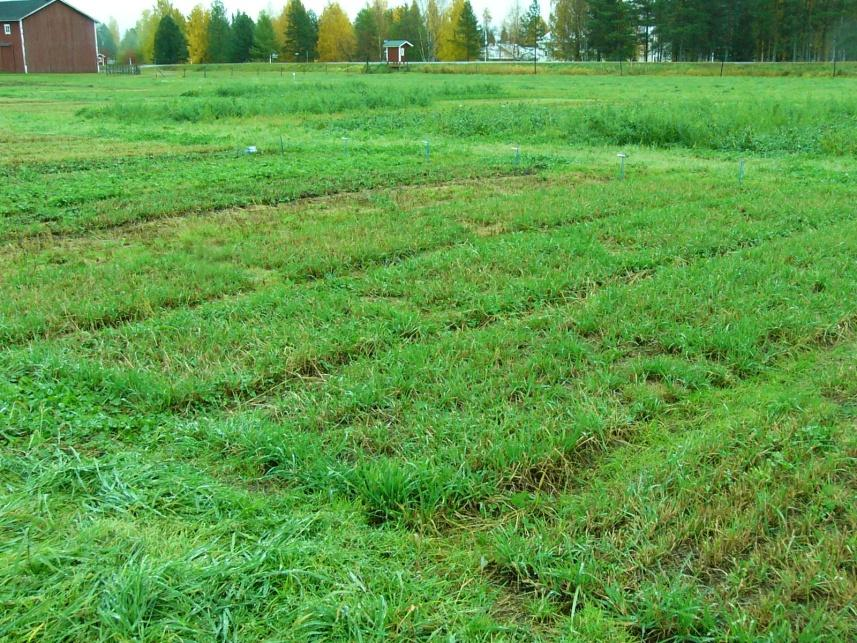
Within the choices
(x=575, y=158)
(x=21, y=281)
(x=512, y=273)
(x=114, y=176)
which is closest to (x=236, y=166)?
(x=114, y=176)

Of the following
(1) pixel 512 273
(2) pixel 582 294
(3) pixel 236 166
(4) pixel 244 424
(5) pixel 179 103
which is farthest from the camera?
(5) pixel 179 103

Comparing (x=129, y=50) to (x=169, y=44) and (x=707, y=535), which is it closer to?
(x=169, y=44)

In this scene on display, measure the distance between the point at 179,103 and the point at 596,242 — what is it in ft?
71.7

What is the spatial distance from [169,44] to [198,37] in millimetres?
7417

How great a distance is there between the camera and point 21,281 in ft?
22.7

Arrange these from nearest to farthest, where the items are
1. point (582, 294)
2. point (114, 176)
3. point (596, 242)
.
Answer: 1. point (582, 294)
2. point (596, 242)
3. point (114, 176)

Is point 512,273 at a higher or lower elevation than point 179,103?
lower

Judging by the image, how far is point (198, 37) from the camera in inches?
3206

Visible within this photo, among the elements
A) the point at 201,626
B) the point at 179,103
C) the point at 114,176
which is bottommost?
the point at 201,626

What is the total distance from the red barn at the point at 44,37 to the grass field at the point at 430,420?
5261 centimetres

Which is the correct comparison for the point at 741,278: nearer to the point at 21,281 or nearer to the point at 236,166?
the point at 21,281

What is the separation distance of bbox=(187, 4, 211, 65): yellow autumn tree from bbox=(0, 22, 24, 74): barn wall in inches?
1064

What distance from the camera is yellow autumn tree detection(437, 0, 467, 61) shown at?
268 feet

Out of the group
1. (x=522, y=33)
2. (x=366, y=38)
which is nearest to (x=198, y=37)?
(x=366, y=38)
